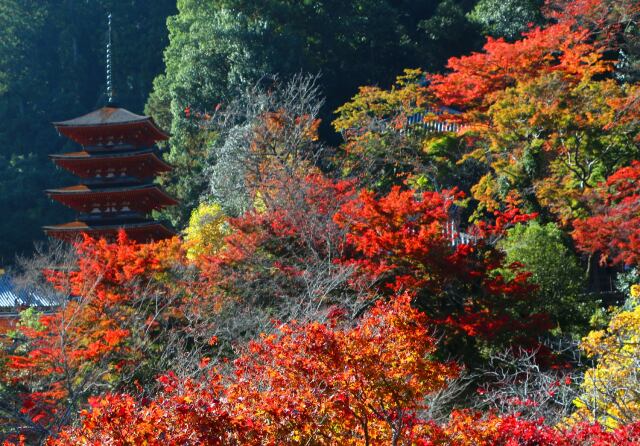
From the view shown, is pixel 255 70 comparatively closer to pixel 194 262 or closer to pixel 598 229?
pixel 194 262

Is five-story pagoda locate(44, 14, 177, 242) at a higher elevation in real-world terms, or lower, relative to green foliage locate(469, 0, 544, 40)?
lower

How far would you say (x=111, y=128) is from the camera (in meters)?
22.4

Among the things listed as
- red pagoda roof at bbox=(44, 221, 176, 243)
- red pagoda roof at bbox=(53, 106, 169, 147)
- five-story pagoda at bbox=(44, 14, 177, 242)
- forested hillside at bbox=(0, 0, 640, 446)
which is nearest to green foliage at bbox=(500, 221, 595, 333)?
forested hillside at bbox=(0, 0, 640, 446)

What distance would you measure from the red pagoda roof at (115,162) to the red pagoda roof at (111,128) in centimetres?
50

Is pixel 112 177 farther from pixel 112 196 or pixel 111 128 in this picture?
pixel 111 128

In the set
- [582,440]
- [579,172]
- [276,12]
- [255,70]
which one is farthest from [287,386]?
[276,12]

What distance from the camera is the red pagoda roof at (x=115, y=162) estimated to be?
874 inches

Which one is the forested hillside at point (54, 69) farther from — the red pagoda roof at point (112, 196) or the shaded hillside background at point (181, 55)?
the red pagoda roof at point (112, 196)

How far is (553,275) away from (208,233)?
804 centimetres

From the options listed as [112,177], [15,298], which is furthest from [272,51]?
[15,298]

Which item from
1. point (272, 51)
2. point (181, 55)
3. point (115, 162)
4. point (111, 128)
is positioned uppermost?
point (272, 51)

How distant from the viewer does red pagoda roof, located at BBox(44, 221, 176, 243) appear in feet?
70.7

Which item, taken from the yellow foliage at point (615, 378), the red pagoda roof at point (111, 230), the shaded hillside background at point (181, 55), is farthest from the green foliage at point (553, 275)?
the shaded hillside background at point (181, 55)

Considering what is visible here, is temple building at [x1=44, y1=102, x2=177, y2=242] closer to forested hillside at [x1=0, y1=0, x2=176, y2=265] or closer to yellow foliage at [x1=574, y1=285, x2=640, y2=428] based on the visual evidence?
forested hillside at [x1=0, y1=0, x2=176, y2=265]
